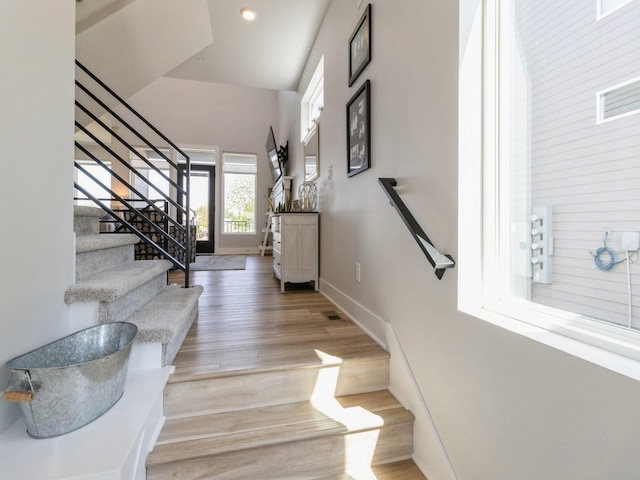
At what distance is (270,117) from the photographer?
743cm

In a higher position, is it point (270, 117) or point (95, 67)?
point (270, 117)

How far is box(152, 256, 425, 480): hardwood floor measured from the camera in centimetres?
A: 114

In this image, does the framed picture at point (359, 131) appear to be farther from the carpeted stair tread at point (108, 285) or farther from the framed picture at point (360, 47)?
the carpeted stair tread at point (108, 285)

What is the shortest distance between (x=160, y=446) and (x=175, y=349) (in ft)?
1.61

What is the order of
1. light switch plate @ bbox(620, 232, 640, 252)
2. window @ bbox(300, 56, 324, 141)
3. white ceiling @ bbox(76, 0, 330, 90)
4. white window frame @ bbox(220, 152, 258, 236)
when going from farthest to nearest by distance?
white window frame @ bbox(220, 152, 258, 236) < window @ bbox(300, 56, 324, 141) < white ceiling @ bbox(76, 0, 330, 90) < light switch plate @ bbox(620, 232, 640, 252)

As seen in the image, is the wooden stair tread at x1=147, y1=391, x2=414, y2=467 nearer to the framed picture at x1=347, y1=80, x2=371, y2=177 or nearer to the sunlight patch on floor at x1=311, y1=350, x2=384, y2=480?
the sunlight patch on floor at x1=311, y1=350, x2=384, y2=480

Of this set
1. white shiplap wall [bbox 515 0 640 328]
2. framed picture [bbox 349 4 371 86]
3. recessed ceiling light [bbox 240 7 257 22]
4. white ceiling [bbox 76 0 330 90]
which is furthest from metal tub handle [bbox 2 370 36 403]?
recessed ceiling light [bbox 240 7 257 22]

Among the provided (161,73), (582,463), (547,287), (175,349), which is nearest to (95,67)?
(161,73)

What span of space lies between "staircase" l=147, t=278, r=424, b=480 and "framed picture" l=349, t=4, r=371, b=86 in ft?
6.12

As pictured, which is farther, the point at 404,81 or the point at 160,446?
the point at 404,81

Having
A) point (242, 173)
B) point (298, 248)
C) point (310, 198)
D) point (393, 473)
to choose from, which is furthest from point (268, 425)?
point (242, 173)

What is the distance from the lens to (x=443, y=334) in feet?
3.90

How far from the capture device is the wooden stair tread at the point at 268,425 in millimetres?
1122

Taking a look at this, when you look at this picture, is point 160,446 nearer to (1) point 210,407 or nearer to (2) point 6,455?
(1) point 210,407
